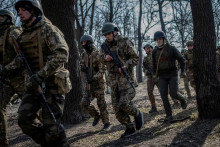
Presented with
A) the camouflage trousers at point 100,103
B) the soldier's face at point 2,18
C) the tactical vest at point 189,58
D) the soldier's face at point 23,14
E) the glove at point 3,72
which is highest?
the soldier's face at point 2,18

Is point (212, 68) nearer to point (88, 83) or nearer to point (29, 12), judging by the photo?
point (88, 83)

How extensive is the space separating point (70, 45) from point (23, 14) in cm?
349

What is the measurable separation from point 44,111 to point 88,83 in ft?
10.1

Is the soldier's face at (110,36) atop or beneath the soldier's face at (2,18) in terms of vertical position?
beneath

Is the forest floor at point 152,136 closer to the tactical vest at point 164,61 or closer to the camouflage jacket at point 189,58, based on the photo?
the tactical vest at point 164,61

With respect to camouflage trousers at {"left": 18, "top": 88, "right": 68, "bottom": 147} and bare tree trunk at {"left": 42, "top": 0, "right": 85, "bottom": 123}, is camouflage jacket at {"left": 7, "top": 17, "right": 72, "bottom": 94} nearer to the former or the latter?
camouflage trousers at {"left": 18, "top": 88, "right": 68, "bottom": 147}

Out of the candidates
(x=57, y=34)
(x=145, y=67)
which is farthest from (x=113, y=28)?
(x=145, y=67)

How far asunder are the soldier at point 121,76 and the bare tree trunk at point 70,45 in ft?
6.31

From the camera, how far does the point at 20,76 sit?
4.73 m

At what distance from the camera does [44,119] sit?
3475mm

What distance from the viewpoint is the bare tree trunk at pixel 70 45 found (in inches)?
274

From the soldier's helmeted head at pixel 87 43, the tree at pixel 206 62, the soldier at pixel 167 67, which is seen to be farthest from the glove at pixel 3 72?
the tree at pixel 206 62

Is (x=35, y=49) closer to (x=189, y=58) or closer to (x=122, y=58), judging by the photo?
(x=122, y=58)

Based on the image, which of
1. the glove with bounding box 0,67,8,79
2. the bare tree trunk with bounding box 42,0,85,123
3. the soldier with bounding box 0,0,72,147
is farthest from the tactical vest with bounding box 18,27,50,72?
the bare tree trunk with bounding box 42,0,85,123
